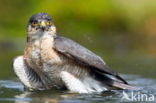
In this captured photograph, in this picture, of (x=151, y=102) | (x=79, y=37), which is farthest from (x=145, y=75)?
(x=79, y=37)

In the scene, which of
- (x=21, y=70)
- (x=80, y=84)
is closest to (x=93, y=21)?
(x=21, y=70)

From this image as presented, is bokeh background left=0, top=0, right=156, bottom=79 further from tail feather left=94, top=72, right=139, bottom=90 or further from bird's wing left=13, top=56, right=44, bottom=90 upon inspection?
bird's wing left=13, top=56, right=44, bottom=90

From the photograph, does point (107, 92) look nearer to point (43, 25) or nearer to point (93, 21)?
point (43, 25)

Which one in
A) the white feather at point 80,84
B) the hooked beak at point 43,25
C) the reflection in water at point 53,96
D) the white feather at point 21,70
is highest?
the hooked beak at point 43,25

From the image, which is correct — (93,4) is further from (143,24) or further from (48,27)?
(48,27)

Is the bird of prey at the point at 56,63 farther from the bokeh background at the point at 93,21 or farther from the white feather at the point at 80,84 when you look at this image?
the bokeh background at the point at 93,21

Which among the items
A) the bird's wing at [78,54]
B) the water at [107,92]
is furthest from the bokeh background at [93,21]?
the bird's wing at [78,54]
